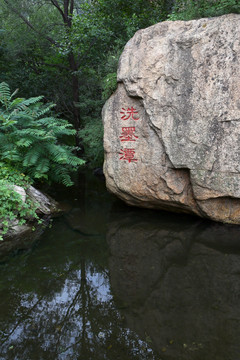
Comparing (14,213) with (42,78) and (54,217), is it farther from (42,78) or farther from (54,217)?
(42,78)

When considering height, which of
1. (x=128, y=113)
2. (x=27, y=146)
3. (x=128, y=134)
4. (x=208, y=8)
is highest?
(x=208, y=8)

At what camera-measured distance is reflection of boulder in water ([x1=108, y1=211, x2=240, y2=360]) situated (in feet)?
10.1

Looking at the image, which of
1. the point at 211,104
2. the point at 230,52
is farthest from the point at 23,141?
the point at 230,52

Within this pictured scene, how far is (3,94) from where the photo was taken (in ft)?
21.7

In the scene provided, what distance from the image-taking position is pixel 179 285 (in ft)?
13.1

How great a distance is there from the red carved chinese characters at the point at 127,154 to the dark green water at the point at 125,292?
1.22 m

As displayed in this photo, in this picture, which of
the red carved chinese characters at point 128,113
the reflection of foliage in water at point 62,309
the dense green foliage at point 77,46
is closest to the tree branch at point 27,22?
the dense green foliage at point 77,46

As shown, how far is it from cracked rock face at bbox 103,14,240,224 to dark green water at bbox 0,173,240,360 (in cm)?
69

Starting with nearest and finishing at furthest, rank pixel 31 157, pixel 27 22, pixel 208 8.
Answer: pixel 208 8
pixel 31 157
pixel 27 22

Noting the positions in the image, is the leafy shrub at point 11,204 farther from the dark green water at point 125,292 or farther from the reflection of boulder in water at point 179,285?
the reflection of boulder in water at point 179,285

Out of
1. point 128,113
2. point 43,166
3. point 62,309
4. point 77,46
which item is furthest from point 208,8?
→ point 62,309

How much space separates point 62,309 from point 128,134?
339 cm

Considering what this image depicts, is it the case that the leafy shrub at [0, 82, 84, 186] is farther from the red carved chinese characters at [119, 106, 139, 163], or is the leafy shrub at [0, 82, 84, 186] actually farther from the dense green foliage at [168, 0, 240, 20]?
the dense green foliage at [168, 0, 240, 20]

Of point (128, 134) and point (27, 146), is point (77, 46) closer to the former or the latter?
point (27, 146)
